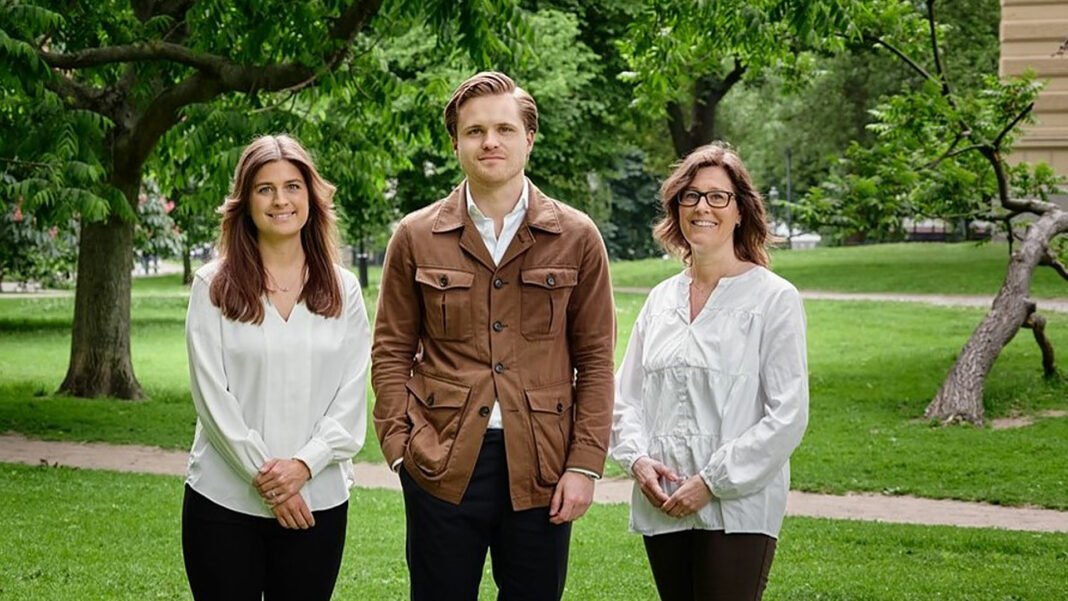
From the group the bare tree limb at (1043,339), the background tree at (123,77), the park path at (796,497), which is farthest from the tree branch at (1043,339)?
the background tree at (123,77)

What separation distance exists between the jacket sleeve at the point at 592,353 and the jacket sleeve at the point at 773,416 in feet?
1.14

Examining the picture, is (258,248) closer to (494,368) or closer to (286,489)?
(286,489)

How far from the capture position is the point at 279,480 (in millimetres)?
4301

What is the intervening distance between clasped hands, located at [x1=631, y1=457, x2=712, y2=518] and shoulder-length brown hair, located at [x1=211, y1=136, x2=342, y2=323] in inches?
41.7

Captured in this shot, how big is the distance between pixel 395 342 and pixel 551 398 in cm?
50

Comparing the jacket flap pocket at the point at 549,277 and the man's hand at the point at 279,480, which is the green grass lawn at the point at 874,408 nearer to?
the jacket flap pocket at the point at 549,277

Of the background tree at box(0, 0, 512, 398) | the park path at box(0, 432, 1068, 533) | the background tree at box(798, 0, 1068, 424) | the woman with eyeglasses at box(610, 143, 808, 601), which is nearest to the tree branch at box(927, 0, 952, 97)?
the background tree at box(798, 0, 1068, 424)

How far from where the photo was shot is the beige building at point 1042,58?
1075 inches

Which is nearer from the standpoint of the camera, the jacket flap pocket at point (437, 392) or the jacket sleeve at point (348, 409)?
the jacket flap pocket at point (437, 392)

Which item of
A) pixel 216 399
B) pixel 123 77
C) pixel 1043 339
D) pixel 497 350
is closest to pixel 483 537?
pixel 497 350

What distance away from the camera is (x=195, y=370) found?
173 inches

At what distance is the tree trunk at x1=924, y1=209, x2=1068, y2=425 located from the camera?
15422 millimetres

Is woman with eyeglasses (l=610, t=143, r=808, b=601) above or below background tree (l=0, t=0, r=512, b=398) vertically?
below

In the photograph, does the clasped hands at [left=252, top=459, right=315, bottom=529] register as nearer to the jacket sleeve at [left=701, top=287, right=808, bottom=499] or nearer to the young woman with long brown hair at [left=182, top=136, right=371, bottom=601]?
the young woman with long brown hair at [left=182, top=136, right=371, bottom=601]
